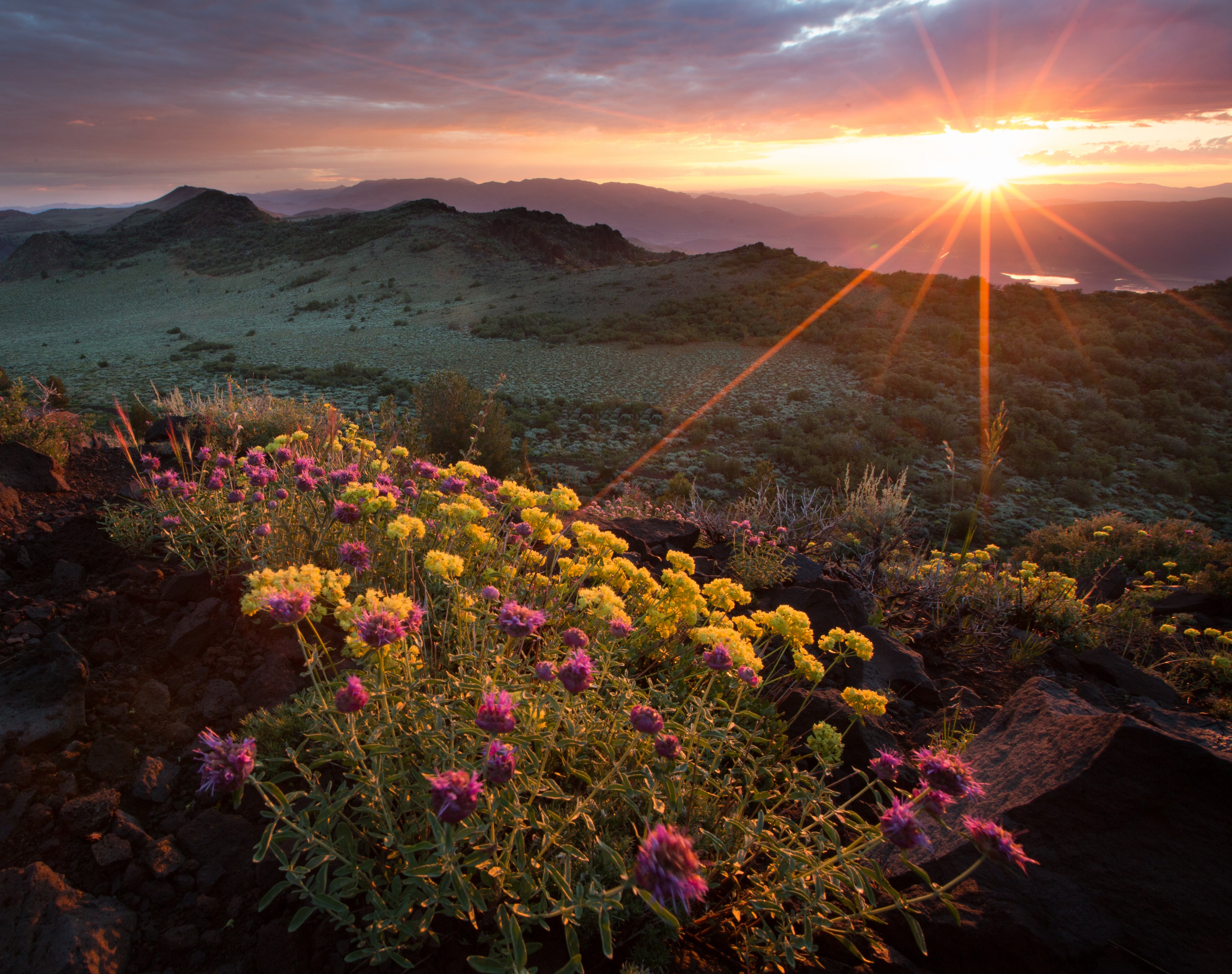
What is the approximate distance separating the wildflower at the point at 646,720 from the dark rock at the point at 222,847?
1.39 m

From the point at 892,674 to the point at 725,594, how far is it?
56.4 inches

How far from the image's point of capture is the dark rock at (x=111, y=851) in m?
1.85

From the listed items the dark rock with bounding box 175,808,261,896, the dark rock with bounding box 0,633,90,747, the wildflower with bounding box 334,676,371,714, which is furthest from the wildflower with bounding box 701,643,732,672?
the dark rock with bounding box 0,633,90,747

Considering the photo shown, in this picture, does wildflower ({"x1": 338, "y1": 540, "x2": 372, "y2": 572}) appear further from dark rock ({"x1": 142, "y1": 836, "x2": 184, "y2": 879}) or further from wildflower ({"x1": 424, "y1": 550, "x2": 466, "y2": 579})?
dark rock ({"x1": 142, "y1": 836, "x2": 184, "y2": 879})

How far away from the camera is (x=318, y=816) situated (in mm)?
1672

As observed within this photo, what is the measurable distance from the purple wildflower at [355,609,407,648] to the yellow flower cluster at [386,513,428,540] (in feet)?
1.76

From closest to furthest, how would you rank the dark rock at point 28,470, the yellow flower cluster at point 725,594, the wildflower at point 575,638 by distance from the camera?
the wildflower at point 575,638
the yellow flower cluster at point 725,594
the dark rock at point 28,470

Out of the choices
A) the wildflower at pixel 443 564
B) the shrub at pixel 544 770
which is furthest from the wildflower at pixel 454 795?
the wildflower at pixel 443 564

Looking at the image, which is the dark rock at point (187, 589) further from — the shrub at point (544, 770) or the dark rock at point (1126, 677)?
the dark rock at point (1126, 677)

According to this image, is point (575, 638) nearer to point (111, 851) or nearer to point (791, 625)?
point (791, 625)

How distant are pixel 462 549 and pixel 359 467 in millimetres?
1289

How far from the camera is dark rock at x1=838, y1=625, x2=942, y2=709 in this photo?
3215 millimetres

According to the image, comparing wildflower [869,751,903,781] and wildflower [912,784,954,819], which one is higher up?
wildflower [912,784,954,819]

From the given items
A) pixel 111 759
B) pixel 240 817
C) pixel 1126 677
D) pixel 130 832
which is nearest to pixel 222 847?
pixel 240 817
